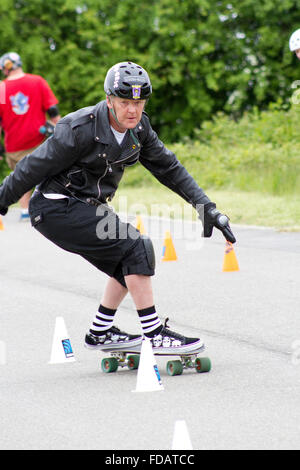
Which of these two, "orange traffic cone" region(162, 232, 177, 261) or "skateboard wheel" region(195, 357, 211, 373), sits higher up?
"orange traffic cone" region(162, 232, 177, 261)

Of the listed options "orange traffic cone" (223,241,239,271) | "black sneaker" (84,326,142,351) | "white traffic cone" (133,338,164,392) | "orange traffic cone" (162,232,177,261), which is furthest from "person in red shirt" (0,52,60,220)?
"white traffic cone" (133,338,164,392)

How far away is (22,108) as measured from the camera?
13484 millimetres

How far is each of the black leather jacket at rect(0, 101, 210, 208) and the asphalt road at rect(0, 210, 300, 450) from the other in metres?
1.05

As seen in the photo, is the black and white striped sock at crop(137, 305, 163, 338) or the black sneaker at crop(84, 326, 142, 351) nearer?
the black and white striped sock at crop(137, 305, 163, 338)

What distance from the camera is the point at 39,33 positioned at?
2059 cm

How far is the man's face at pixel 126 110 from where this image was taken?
539cm

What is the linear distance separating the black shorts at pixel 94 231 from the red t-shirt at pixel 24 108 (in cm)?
786

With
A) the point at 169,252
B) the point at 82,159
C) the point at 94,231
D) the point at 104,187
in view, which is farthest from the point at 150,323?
the point at 169,252

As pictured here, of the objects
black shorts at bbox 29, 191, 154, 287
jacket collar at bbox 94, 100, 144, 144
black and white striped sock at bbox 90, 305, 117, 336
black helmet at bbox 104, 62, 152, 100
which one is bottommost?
black and white striped sock at bbox 90, 305, 117, 336

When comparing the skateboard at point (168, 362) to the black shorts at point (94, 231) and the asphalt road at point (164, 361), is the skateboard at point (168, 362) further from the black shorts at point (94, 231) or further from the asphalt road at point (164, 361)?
the black shorts at point (94, 231)

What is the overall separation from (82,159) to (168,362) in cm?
127

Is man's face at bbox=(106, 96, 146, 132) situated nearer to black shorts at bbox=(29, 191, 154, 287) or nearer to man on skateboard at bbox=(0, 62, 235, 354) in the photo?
man on skateboard at bbox=(0, 62, 235, 354)

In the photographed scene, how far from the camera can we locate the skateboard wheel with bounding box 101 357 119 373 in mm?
5777
